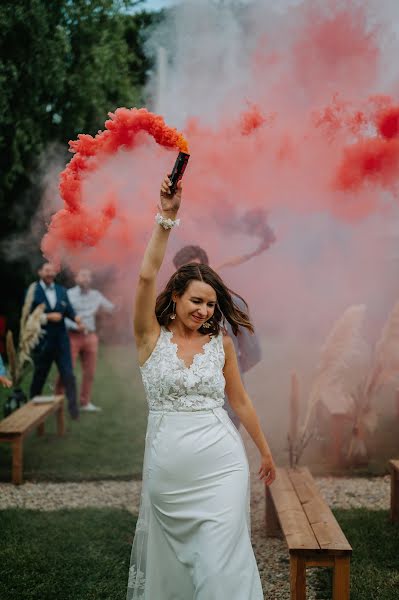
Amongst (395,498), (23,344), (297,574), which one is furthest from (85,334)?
(297,574)

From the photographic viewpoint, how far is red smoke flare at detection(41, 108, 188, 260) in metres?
4.13

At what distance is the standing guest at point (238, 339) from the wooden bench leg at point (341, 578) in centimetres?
151

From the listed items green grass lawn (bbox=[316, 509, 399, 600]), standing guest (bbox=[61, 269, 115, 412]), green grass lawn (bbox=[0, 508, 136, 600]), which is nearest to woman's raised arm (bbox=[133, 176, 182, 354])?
green grass lawn (bbox=[0, 508, 136, 600])

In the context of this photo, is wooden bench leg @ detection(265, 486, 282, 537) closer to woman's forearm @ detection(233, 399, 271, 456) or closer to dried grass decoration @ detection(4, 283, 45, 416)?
woman's forearm @ detection(233, 399, 271, 456)

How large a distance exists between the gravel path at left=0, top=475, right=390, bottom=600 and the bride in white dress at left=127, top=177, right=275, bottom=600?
2.37 m

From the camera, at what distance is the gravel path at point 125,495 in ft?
21.6

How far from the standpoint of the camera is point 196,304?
3.60 metres

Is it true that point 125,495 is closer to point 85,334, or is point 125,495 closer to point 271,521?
point 271,521

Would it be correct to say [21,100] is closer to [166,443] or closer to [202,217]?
[202,217]

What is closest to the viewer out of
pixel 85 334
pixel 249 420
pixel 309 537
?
pixel 249 420

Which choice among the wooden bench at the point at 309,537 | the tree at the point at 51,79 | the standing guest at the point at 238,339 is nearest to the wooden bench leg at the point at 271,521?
the wooden bench at the point at 309,537

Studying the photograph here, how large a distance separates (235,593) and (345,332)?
4502 millimetres

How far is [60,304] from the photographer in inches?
396

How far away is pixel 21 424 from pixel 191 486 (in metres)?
4.75
